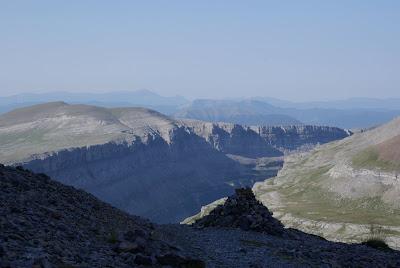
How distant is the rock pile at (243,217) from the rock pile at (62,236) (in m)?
14.5

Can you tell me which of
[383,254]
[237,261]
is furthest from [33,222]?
[383,254]

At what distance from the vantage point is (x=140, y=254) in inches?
984

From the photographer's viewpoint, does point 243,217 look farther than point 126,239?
Yes

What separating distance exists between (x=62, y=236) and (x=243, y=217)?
85.3ft

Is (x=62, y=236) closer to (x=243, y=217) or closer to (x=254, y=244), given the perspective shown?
(x=254, y=244)

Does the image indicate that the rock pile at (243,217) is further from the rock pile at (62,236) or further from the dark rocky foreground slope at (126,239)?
the rock pile at (62,236)

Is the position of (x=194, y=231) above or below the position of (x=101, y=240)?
below

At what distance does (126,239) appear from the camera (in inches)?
1107

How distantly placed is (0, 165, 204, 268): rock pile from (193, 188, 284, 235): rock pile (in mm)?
14525

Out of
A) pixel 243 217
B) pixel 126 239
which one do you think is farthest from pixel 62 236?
pixel 243 217

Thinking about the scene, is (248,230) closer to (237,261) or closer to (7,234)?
(237,261)

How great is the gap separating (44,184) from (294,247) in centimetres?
1864

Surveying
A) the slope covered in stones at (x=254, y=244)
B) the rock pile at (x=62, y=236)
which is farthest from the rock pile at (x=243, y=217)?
the rock pile at (x=62, y=236)

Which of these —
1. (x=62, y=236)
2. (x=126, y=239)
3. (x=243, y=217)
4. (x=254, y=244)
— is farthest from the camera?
(x=243, y=217)
